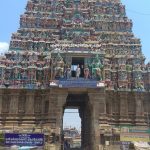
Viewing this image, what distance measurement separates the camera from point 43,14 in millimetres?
43500

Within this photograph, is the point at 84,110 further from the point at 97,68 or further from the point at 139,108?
the point at 97,68

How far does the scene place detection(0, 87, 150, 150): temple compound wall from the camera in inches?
1390

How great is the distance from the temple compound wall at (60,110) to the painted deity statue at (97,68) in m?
1.51

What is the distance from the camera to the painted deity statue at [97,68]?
3653 cm

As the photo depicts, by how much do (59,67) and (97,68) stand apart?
13.5 feet

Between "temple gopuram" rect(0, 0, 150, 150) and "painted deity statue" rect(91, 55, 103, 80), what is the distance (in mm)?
108

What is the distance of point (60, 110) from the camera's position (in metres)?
35.8

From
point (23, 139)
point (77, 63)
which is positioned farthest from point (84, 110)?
point (23, 139)

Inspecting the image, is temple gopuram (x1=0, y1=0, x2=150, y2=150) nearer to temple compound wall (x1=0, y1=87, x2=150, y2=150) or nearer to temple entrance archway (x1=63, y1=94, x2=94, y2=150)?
temple compound wall (x1=0, y1=87, x2=150, y2=150)

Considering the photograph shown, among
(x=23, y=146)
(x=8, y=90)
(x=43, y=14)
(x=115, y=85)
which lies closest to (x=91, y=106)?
(x=115, y=85)

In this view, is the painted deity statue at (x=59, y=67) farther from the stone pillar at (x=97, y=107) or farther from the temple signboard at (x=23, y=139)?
the temple signboard at (x=23, y=139)

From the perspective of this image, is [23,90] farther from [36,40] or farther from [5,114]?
[36,40]

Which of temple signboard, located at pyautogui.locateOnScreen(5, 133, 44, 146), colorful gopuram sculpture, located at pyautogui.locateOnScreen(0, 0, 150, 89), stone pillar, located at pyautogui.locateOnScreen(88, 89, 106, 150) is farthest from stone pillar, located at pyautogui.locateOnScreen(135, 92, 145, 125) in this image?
temple signboard, located at pyautogui.locateOnScreen(5, 133, 44, 146)

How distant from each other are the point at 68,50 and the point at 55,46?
1628mm
